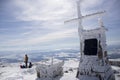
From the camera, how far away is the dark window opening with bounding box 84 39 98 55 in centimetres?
1115

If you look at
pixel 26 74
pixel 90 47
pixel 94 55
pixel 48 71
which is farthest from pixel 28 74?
pixel 94 55

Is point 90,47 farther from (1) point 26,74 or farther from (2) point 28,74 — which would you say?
(1) point 26,74

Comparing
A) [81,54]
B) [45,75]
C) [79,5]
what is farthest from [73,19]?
[45,75]

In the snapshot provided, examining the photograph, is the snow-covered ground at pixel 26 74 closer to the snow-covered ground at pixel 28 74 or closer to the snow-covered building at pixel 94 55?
the snow-covered ground at pixel 28 74

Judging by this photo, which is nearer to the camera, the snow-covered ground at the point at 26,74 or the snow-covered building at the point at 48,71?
the snow-covered building at the point at 48,71

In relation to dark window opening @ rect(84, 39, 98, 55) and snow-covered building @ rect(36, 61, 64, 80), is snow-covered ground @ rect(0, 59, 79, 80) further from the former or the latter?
dark window opening @ rect(84, 39, 98, 55)

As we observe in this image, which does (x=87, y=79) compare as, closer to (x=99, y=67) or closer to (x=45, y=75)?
(x=99, y=67)

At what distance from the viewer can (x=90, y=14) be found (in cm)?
1139

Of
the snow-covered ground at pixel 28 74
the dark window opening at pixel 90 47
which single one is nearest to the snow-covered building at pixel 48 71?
the snow-covered ground at pixel 28 74

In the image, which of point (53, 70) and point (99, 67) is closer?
point (99, 67)

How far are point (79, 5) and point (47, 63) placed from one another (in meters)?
5.83

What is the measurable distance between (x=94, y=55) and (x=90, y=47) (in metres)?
0.76

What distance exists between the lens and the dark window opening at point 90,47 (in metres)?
11.1

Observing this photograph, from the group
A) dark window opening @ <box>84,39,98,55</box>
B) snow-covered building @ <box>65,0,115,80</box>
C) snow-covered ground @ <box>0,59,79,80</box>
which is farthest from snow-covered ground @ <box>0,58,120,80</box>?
dark window opening @ <box>84,39,98,55</box>
